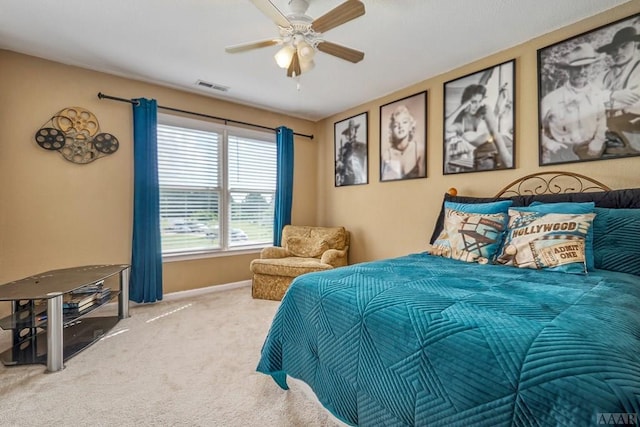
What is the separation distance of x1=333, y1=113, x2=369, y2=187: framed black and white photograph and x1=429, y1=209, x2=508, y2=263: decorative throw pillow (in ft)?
5.96

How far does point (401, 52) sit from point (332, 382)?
2.71 meters

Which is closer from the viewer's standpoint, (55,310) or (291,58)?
(55,310)

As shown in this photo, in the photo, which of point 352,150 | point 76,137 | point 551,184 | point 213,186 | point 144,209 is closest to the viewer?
point 551,184

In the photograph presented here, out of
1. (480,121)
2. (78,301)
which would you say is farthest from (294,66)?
(78,301)

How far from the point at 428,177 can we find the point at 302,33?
198 cm

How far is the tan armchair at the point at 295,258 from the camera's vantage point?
10.8 ft

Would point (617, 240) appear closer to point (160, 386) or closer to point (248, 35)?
point (160, 386)

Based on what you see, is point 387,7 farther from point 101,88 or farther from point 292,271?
point 101,88

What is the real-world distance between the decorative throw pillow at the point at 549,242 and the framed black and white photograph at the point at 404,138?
145 centimetres

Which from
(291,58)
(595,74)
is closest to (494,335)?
(291,58)

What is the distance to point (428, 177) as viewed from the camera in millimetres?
3158

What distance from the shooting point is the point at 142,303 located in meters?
3.17

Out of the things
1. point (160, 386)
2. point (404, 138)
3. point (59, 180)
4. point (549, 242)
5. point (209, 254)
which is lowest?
point (160, 386)

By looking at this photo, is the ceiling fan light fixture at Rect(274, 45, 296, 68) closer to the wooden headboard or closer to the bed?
the bed
